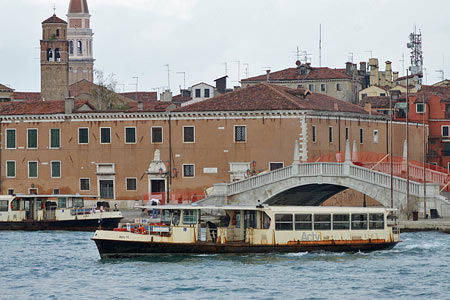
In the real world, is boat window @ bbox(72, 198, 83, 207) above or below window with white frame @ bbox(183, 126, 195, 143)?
below

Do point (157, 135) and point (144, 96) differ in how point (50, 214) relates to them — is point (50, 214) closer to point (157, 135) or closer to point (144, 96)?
point (157, 135)

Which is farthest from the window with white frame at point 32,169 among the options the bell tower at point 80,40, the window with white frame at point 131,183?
the bell tower at point 80,40

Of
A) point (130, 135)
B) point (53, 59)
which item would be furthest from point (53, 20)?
point (130, 135)

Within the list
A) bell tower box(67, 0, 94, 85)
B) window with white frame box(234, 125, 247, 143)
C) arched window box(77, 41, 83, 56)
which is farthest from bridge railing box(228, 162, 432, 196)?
arched window box(77, 41, 83, 56)

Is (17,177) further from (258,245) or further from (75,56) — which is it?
(75,56)

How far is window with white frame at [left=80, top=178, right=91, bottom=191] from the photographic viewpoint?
6356 centimetres

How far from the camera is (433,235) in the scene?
4938cm

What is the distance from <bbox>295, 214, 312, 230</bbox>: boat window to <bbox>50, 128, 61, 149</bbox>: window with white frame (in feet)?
79.4

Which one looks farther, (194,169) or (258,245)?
(194,169)

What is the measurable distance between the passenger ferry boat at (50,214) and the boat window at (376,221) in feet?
48.5

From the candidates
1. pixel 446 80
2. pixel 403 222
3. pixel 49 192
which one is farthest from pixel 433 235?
pixel 446 80

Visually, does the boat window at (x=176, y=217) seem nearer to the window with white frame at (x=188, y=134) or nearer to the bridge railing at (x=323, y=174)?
the bridge railing at (x=323, y=174)

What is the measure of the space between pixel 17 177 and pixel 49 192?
2.25 m

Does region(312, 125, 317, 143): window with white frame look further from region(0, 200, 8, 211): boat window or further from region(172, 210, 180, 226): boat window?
region(172, 210, 180, 226): boat window
